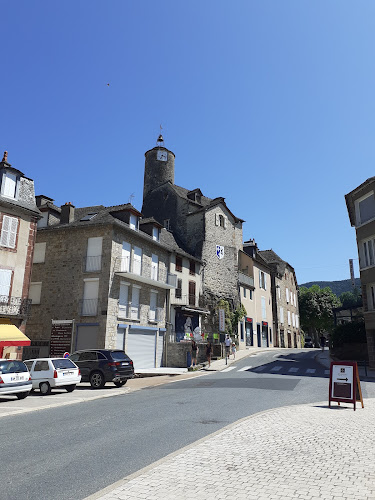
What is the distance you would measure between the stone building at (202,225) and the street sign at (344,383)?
23.2m

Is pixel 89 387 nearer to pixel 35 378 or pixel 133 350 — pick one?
pixel 35 378

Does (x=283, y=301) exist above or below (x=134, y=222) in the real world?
below

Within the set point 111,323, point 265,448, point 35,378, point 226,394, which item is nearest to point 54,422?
point 265,448

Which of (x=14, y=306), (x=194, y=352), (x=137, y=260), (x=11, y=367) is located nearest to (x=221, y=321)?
(x=194, y=352)

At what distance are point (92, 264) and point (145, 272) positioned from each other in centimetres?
434

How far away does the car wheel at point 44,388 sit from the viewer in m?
15.4

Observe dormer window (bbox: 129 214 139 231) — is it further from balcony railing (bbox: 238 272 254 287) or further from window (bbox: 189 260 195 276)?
balcony railing (bbox: 238 272 254 287)

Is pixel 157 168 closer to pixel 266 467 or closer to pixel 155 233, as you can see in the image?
pixel 155 233

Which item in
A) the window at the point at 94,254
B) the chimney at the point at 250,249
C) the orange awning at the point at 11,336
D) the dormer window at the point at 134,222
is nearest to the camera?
the orange awning at the point at 11,336

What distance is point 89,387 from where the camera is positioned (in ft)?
58.2

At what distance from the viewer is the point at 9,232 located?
2062 centimetres

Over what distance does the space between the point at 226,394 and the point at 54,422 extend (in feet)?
20.8

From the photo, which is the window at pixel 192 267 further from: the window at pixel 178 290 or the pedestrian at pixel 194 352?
the pedestrian at pixel 194 352

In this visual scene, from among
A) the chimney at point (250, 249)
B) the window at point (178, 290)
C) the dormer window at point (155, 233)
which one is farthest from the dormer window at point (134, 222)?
the chimney at point (250, 249)
